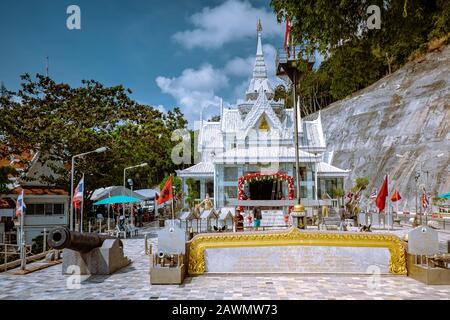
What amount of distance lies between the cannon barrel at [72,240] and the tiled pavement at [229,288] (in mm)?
942

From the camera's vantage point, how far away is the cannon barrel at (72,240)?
1065cm

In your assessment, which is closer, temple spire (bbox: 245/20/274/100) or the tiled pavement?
the tiled pavement

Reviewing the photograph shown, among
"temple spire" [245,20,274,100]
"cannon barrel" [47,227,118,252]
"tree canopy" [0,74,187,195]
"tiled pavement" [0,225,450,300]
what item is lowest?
"tiled pavement" [0,225,450,300]

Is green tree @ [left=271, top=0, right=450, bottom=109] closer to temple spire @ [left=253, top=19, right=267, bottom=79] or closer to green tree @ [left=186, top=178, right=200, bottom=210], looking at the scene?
green tree @ [left=186, top=178, right=200, bottom=210]

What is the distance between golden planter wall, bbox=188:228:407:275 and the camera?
11742mm

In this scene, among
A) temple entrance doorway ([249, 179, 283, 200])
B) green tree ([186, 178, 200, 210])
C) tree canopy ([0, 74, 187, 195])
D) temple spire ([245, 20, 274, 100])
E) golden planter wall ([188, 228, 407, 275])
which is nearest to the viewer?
golden planter wall ([188, 228, 407, 275])

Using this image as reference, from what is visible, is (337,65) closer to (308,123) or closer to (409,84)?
(308,123)

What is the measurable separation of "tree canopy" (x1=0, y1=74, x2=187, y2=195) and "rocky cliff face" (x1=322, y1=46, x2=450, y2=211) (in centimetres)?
2653

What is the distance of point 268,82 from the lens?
52938 millimetres

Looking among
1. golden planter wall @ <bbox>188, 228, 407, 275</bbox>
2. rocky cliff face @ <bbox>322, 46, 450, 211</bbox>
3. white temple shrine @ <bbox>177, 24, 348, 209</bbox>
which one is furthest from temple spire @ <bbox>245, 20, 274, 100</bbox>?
golden planter wall @ <bbox>188, 228, 407, 275</bbox>

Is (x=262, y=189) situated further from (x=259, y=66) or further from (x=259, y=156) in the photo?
(x=259, y=66)

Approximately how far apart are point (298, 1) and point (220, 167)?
67.3 ft

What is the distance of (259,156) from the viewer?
3312 centimetres

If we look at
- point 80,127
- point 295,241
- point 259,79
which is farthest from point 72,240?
point 259,79
